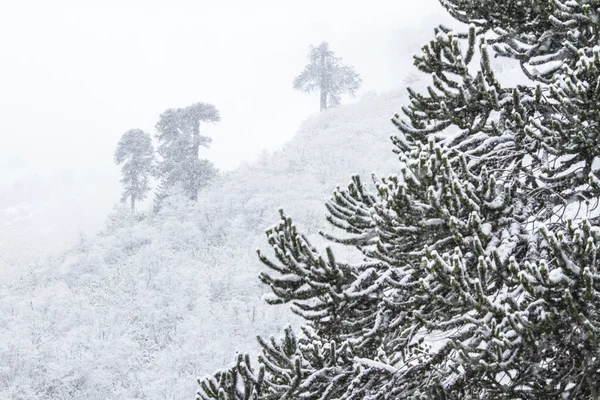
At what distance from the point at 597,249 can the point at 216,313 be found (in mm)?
14151

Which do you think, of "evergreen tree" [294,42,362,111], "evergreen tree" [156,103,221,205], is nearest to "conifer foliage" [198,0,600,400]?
"evergreen tree" [156,103,221,205]

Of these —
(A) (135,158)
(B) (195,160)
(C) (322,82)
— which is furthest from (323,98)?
(A) (135,158)

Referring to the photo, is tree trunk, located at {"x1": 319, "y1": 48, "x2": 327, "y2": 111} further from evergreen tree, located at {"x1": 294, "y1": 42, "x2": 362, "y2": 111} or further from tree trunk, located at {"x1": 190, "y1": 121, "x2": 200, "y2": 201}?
tree trunk, located at {"x1": 190, "y1": 121, "x2": 200, "y2": 201}

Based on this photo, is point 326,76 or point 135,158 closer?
point 135,158

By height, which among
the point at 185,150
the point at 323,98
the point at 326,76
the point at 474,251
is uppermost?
the point at 326,76

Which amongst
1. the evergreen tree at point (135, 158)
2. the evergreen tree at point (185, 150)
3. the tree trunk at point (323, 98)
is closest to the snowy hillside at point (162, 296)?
the evergreen tree at point (185, 150)

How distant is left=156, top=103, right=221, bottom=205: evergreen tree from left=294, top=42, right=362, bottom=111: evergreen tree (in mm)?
13662

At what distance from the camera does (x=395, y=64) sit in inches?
2859

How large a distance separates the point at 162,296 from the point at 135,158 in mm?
20837

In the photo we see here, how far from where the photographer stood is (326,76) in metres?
44.2

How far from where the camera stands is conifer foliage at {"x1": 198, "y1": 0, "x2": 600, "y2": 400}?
2910 mm

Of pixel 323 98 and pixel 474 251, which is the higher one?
pixel 323 98

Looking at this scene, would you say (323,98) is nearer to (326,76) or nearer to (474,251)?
(326,76)

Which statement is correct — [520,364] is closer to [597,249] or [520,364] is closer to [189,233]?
[597,249]
